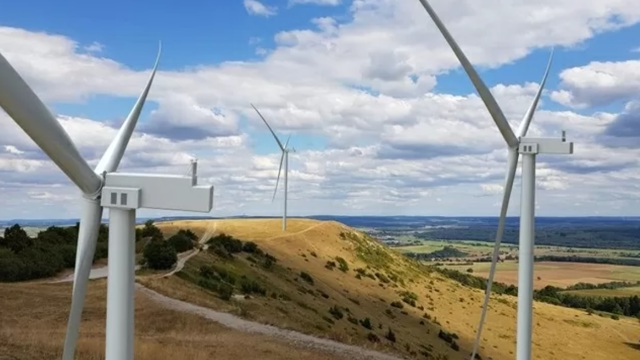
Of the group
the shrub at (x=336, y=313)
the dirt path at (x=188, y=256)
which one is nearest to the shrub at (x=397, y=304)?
the shrub at (x=336, y=313)

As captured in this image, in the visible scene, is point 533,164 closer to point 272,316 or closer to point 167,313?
point 167,313

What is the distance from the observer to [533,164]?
23.2 m

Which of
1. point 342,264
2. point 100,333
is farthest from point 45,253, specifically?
point 342,264

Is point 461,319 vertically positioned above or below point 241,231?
below

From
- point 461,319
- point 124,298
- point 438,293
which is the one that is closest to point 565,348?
point 461,319

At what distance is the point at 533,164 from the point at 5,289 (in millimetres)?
32447

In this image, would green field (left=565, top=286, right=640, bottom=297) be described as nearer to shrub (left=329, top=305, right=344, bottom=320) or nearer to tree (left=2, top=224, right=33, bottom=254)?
shrub (left=329, top=305, right=344, bottom=320)

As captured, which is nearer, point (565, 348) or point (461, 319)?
point (565, 348)

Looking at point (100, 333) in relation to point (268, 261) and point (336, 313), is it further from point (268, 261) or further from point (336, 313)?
point (268, 261)

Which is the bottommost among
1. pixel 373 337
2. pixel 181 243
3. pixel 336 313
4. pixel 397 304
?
pixel 397 304

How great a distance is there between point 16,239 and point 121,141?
42.6 meters

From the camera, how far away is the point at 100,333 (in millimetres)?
30406

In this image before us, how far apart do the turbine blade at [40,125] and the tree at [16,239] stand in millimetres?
43701

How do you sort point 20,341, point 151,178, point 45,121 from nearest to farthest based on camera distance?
1. point 45,121
2. point 151,178
3. point 20,341
